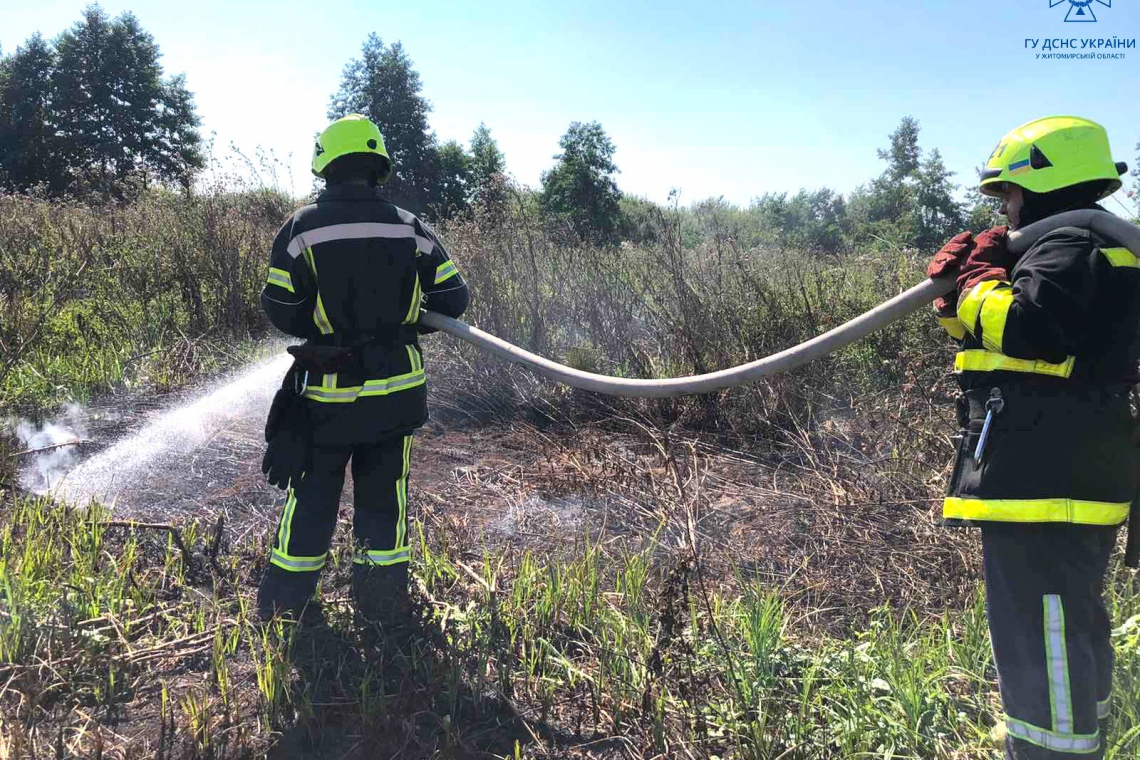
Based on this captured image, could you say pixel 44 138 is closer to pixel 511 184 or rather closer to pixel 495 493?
pixel 511 184

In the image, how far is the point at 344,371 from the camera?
8.89 ft

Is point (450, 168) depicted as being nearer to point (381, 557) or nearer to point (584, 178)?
point (584, 178)

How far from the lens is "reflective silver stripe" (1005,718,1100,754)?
167 centimetres

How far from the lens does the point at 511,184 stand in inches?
229

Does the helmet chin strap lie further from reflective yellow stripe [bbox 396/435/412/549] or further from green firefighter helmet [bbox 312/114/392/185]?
green firefighter helmet [bbox 312/114/392/185]

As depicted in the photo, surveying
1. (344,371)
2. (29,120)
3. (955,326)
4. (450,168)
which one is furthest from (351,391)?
(29,120)

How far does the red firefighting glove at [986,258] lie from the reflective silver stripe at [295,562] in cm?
240

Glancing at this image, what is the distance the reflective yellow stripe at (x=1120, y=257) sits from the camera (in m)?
1.69

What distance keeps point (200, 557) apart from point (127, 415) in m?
2.38

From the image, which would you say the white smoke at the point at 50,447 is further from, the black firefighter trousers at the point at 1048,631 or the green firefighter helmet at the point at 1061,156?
the green firefighter helmet at the point at 1061,156

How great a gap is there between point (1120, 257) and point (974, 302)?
12.6 inches

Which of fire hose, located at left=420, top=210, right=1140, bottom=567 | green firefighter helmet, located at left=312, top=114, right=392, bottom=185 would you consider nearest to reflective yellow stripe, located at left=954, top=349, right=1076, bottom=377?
fire hose, located at left=420, top=210, right=1140, bottom=567

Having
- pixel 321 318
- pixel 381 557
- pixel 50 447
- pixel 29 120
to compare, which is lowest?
pixel 381 557

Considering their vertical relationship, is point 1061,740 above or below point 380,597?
below
